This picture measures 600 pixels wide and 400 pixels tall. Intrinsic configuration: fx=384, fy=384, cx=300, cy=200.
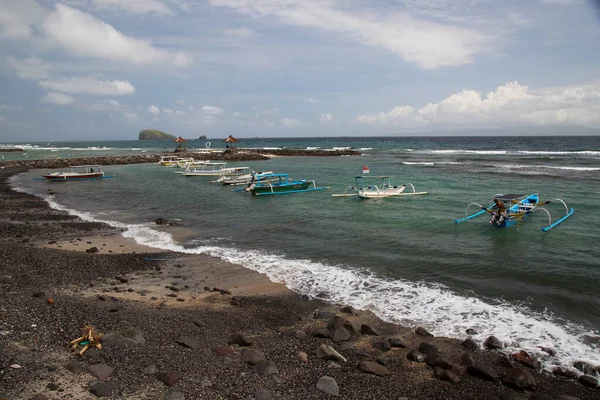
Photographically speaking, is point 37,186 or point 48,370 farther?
point 37,186

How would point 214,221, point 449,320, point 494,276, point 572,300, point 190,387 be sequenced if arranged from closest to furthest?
point 190,387
point 449,320
point 572,300
point 494,276
point 214,221

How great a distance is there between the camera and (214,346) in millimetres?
7070

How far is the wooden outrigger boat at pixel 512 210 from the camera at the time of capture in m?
17.8

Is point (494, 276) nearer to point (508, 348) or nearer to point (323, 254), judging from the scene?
point (508, 348)

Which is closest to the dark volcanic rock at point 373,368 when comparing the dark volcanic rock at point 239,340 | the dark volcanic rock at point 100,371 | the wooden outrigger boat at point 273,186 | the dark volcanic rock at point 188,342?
the dark volcanic rock at point 239,340

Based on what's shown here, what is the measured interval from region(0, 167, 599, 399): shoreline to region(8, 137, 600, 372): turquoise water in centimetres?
113

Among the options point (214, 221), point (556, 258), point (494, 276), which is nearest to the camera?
point (494, 276)

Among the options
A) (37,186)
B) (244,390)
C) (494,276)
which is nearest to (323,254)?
(494,276)

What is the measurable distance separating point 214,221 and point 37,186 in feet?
78.4

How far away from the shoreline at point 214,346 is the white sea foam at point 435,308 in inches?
24.3

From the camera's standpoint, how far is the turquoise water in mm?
9039

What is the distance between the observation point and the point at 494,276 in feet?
38.5

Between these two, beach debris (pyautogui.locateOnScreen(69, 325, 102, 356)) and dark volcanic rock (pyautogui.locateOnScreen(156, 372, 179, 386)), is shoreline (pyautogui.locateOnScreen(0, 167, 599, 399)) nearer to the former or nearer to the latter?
dark volcanic rock (pyautogui.locateOnScreen(156, 372, 179, 386))

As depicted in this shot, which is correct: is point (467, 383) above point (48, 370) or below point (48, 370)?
below
